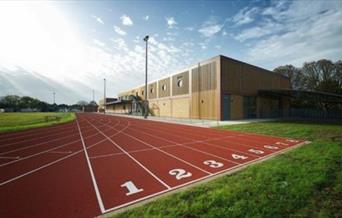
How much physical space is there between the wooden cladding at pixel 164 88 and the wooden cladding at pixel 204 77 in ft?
30.5

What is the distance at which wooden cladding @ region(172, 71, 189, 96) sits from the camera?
109 ft

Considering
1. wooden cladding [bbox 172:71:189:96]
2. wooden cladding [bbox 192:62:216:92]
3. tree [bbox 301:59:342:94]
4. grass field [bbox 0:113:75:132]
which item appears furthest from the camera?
tree [bbox 301:59:342:94]

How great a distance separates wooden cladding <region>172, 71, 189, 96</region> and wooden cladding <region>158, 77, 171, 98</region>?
2.18m

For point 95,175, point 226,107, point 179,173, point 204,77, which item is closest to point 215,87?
point 204,77

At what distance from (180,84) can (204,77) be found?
7.34 metres

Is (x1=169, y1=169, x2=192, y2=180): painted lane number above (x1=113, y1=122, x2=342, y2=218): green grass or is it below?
below

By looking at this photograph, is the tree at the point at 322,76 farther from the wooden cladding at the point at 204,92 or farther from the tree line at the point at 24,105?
the tree line at the point at 24,105

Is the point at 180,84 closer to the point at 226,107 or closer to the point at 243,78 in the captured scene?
the point at 243,78

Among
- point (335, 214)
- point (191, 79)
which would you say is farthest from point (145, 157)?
point (191, 79)

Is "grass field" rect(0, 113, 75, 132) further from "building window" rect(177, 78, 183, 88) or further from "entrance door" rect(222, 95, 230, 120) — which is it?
"entrance door" rect(222, 95, 230, 120)

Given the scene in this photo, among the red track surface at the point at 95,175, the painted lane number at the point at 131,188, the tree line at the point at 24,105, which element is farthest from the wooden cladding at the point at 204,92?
the tree line at the point at 24,105

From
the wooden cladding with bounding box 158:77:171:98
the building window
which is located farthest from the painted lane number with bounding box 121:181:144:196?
the wooden cladding with bounding box 158:77:171:98

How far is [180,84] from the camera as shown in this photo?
3500cm

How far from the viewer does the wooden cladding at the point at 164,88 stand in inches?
1547
